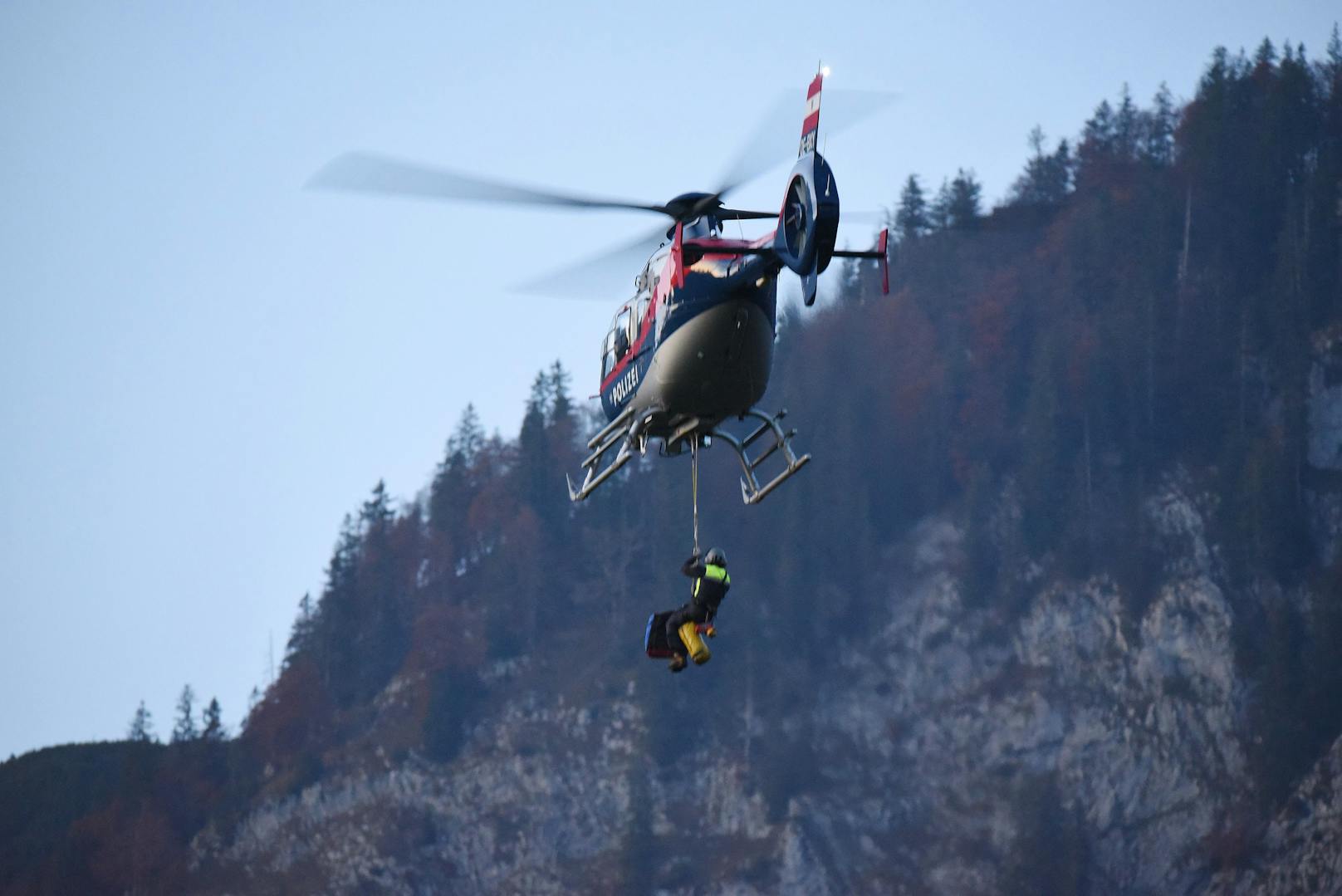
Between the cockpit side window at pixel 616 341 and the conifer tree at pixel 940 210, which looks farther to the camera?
the conifer tree at pixel 940 210

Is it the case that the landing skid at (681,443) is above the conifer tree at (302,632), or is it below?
below

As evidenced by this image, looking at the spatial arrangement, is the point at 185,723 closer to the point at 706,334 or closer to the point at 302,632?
the point at 302,632

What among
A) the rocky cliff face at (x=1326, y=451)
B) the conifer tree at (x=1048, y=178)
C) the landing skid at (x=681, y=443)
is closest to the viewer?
the landing skid at (x=681, y=443)

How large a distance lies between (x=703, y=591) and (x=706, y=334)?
4.04 metres

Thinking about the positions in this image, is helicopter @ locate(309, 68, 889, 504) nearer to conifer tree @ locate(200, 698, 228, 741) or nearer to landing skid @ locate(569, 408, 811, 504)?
landing skid @ locate(569, 408, 811, 504)

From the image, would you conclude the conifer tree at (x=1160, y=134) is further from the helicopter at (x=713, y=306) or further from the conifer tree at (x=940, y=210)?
the helicopter at (x=713, y=306)

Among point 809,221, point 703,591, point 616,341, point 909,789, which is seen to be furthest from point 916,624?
point 809,221

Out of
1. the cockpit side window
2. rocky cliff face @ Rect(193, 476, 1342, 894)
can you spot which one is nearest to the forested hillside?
rocky cliff face @ Rect(193, 476, 1342, 894)

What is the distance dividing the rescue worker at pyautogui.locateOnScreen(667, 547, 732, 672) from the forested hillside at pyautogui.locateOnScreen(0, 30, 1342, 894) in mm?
55030

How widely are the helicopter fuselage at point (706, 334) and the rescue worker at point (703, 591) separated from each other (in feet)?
8.43

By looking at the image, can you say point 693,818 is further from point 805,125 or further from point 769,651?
point 805,125

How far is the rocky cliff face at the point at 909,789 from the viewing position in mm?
83938

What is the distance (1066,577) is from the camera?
96812 millimetres

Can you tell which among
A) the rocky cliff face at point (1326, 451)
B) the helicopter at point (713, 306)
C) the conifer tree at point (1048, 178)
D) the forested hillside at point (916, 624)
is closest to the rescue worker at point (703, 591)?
the helicopter at point (713, 306)
